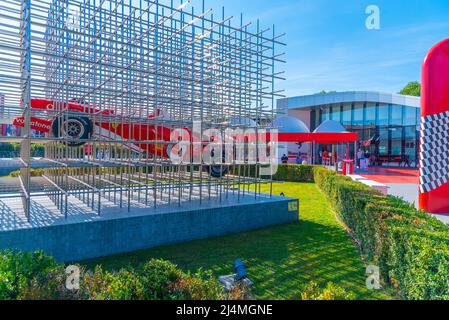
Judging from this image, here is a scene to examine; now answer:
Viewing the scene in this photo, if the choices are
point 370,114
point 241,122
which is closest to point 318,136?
point 241,122

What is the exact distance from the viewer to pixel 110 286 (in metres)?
2.50

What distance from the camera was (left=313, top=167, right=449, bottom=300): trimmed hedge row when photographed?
3035mm

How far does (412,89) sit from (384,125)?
1381 inches

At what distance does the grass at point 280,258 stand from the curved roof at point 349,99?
2189 centimetres

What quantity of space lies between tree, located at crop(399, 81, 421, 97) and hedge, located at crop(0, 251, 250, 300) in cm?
6565

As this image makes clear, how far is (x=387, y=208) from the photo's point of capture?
5094mm

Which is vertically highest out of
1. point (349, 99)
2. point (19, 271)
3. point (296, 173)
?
point (349, 99)

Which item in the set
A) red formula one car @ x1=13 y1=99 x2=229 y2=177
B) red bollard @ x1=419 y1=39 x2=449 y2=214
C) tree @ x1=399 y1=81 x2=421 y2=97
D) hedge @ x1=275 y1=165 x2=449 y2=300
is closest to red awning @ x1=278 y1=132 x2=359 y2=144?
red bollard @ x1=419 y1=39 x2=449 y2=214

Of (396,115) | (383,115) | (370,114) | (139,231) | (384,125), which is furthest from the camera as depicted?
(370,114)

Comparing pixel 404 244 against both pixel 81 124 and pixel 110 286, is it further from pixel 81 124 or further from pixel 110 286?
pixel 81 124

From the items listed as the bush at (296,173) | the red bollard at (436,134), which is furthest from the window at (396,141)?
the red bollard at (436,134)

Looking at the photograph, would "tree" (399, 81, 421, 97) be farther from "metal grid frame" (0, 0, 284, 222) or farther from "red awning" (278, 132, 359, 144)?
"metal grid frame" (0, 0, 284, 222)

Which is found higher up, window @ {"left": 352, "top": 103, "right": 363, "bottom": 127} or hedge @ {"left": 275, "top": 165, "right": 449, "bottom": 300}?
window @ {"left": 352, "top": 103, "right": 363, "bottom": 127}

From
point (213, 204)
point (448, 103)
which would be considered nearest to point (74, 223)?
point (213, 204)
